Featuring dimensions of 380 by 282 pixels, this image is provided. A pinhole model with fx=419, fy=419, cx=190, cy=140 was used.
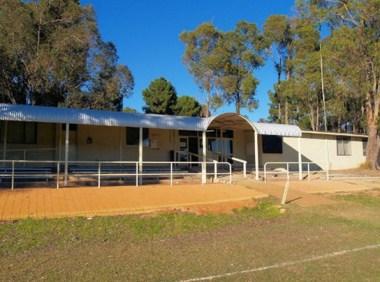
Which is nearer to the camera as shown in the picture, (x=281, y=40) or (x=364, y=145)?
(x=364, y=145)

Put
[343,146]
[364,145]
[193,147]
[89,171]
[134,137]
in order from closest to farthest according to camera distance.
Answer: [89,171]
[134,137]
[193,147]
[343,146]
[364,145]

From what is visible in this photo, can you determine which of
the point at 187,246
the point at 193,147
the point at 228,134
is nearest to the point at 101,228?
the point at 187,246

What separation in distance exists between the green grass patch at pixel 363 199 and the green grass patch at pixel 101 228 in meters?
5.59

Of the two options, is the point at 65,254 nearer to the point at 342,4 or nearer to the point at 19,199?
the point at 19,199

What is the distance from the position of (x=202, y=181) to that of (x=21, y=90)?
18999 mm


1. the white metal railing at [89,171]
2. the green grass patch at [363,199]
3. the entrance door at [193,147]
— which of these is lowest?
the green grass patch at [363,199]

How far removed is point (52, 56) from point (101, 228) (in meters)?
22.6

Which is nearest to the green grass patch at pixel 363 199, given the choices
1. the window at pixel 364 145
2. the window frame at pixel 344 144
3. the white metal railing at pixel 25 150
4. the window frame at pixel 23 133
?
the window frame at pixel 344 144

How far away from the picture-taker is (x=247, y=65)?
4656 centimetres

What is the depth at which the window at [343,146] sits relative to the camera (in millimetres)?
30312

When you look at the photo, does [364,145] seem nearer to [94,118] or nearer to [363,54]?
[363,54]

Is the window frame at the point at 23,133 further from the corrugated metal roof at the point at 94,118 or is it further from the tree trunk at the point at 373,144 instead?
the tree trunk at the point at 373,144

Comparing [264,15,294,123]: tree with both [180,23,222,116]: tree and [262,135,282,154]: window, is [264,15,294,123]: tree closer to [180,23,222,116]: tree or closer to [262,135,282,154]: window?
[180,23,222,116]: tree

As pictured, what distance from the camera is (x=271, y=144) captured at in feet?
87.9
